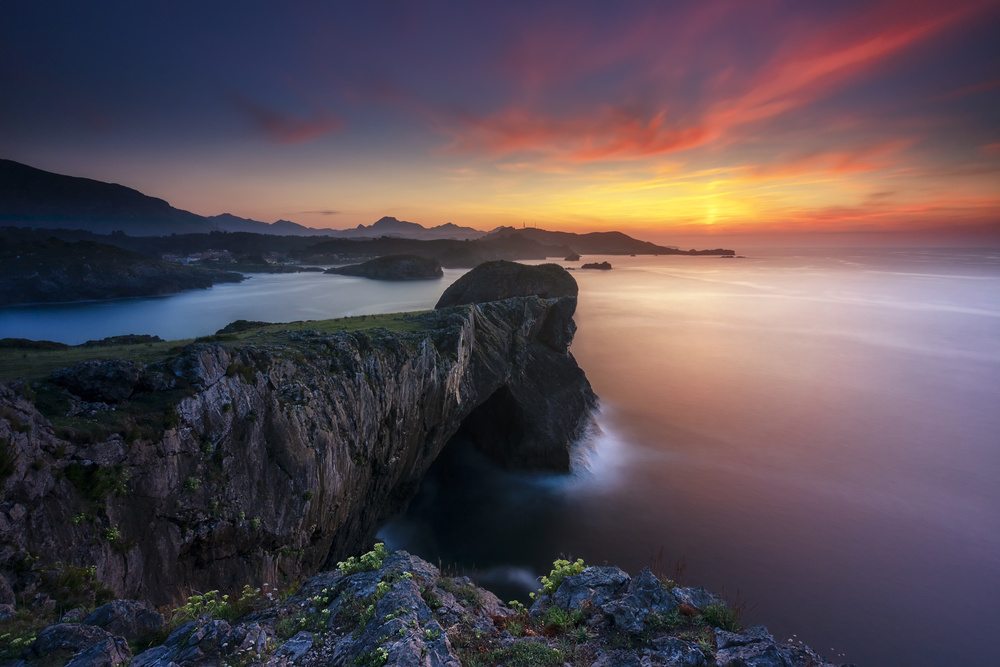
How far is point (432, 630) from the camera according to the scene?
590cm

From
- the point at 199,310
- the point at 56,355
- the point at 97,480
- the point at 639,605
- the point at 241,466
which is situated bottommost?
the point at 199,310

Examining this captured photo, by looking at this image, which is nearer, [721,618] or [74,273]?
[721,618]

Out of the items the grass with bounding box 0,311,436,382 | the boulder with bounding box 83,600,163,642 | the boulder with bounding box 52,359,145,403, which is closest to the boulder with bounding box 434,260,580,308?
the grass with bounding box 0,311,436,382

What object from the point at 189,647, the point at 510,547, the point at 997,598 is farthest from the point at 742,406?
the point at 189,647

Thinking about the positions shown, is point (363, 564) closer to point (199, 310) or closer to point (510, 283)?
point (510, 283)

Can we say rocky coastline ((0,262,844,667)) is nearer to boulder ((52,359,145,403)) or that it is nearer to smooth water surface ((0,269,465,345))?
boulder ((52,359,145,403))

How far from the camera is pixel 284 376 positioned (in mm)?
12703

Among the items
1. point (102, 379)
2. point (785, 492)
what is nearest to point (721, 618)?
point (102, 379)

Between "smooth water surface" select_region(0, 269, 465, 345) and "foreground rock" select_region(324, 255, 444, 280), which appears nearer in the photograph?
"smooth water surface" select_region(0, 269, 465, 345)

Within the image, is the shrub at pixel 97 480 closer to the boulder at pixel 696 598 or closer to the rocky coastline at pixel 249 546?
the rocky coastline at pixel 249 546

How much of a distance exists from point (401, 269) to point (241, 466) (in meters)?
138

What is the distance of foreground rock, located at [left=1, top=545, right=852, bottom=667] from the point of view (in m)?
5.21

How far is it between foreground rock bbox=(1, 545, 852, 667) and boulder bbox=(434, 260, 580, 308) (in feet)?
188

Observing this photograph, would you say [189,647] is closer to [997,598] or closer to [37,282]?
[997,598]
